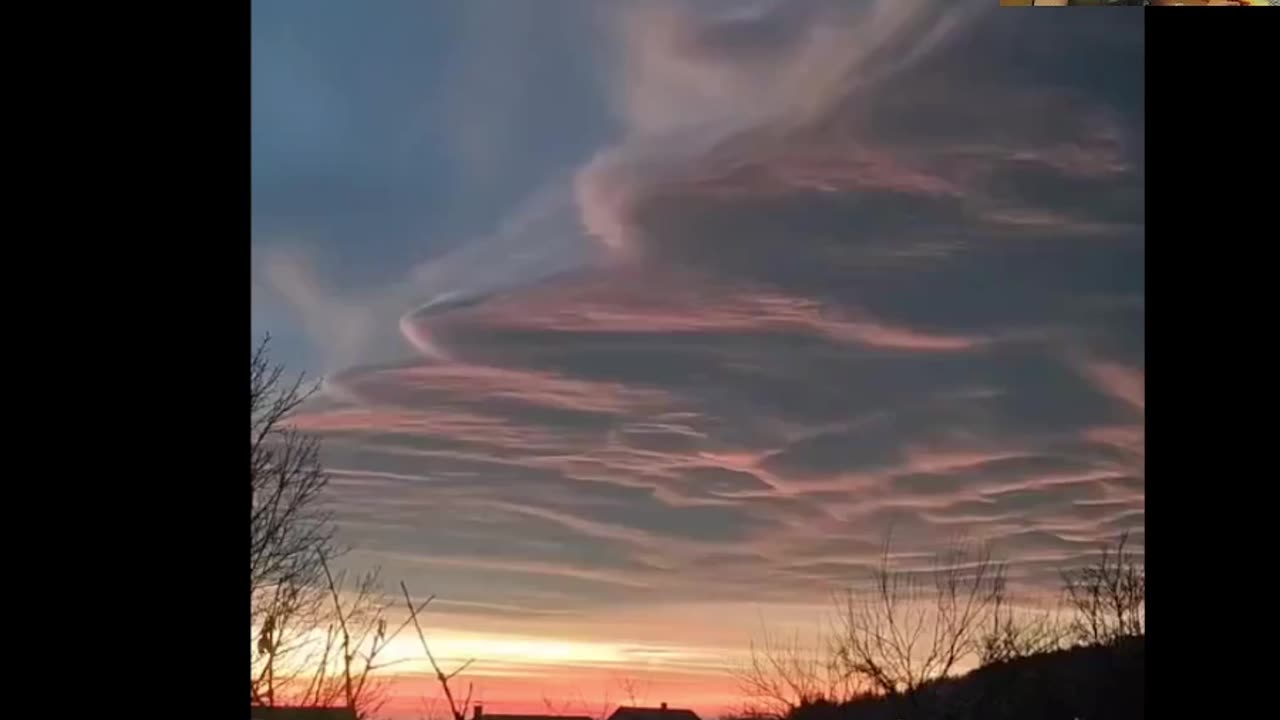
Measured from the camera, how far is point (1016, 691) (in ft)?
12.8

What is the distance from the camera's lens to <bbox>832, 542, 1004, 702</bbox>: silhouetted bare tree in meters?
3.78

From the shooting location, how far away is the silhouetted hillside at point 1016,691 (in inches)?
151

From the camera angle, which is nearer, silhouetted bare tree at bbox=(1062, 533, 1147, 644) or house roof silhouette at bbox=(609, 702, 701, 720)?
house roof silhouette at bbox=(609, 702, 701, 720)

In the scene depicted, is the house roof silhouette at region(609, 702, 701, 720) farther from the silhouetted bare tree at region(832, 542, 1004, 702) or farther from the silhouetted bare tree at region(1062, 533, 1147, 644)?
the silhouetted bare tree at region(1062, 533, 1147, 644)

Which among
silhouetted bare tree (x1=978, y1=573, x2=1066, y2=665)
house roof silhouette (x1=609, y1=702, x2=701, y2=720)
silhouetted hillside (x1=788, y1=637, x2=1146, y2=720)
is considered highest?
silhouetted bare tree (x1=978, y1=573, x2=1066, y2=665)

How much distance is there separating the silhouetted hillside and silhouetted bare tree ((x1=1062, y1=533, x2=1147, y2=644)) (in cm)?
4

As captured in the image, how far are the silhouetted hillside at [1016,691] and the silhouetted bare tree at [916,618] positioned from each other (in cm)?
5
